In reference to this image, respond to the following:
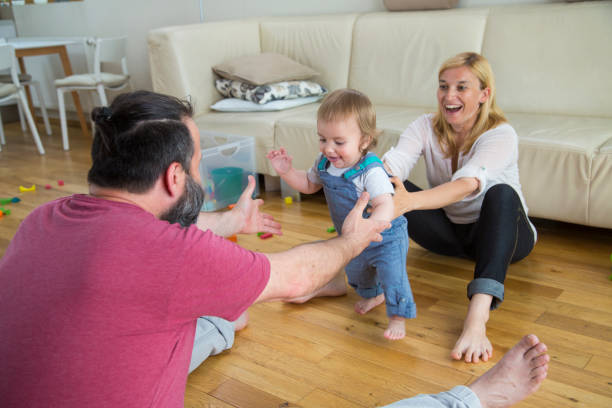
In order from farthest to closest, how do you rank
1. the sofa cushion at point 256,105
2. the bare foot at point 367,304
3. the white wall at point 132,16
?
the white wall at point 132,16 → the sofa cushion at point 256,105 → the bare foot at point 367,304

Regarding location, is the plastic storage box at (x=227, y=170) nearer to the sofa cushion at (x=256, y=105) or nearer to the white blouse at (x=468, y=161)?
the sofa cushion at (x=256, y=105)

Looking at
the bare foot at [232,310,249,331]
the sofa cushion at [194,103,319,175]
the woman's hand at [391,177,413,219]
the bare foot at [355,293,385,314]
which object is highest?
the woman's hand at [391,177,413,219]

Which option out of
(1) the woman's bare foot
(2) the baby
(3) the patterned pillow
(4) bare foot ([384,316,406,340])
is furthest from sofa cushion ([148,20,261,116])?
(1) the woman's bare foot

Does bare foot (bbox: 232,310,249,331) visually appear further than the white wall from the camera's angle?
No

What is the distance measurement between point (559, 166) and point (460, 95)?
0.60 metres

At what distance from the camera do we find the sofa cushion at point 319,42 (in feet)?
11.0

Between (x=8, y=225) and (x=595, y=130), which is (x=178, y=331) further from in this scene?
(x=8, y=225)

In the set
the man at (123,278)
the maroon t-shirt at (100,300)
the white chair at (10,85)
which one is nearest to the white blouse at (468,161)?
the man at (123,278)

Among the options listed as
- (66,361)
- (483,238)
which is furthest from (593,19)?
(66,361)

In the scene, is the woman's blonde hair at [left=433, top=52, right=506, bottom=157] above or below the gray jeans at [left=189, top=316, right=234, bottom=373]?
above

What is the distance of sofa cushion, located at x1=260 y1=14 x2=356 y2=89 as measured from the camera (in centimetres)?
334

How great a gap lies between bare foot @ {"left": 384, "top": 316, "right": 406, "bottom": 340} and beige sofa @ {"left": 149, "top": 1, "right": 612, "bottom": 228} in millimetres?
910

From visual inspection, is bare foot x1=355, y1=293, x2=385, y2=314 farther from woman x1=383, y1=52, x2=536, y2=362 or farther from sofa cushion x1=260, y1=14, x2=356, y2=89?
sofa cushion x1=260, y1=14, x2=356, y2=89

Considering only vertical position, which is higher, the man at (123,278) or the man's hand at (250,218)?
the man at (123,278)
